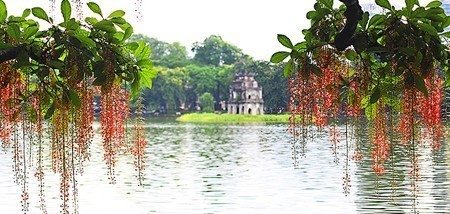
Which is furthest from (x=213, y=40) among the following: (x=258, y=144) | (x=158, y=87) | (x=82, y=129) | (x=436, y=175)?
(x=82, y=129)

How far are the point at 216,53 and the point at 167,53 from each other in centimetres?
549

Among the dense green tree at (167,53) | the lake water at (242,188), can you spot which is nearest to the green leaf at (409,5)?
the lake water at (242,188)

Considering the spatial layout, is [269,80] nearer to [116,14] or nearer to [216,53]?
[216,53]

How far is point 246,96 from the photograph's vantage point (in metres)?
61.3

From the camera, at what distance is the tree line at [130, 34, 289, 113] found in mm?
64625

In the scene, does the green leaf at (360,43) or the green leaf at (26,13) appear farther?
the green leaf at (26,13)

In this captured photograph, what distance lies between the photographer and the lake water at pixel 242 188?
40.6ft

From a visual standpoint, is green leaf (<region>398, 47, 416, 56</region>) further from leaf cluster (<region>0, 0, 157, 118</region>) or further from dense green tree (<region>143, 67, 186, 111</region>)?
dense green tree (<region>143, 67, 186, 111</region>)

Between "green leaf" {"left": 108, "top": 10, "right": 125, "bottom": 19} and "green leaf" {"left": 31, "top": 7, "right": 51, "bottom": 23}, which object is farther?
"green leaf" {"left": 108, "top": 10, "right": 125, "bottom": 19}

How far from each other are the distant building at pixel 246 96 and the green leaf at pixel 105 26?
57.9 m

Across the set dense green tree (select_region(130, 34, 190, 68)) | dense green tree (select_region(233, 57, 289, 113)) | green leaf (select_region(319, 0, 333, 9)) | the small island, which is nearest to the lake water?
green leaf (select_region(319, 0, 333, 9))

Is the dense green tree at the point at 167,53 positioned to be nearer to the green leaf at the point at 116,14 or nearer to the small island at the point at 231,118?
the small island at the point at 231,118

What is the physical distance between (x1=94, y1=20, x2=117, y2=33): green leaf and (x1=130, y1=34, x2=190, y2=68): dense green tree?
7659 centimetres

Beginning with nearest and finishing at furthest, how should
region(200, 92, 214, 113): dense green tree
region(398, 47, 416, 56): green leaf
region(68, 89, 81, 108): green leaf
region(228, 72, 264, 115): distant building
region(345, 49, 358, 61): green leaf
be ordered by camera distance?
region(398, 47, 416, 56): green leaf < region(68, 89, 81, 108): green leaf < region(345, 49, 358, 61): green leaf < region(228, 72, 264, 115): distant building < region(200, 92, 214, 113): dense green tree
